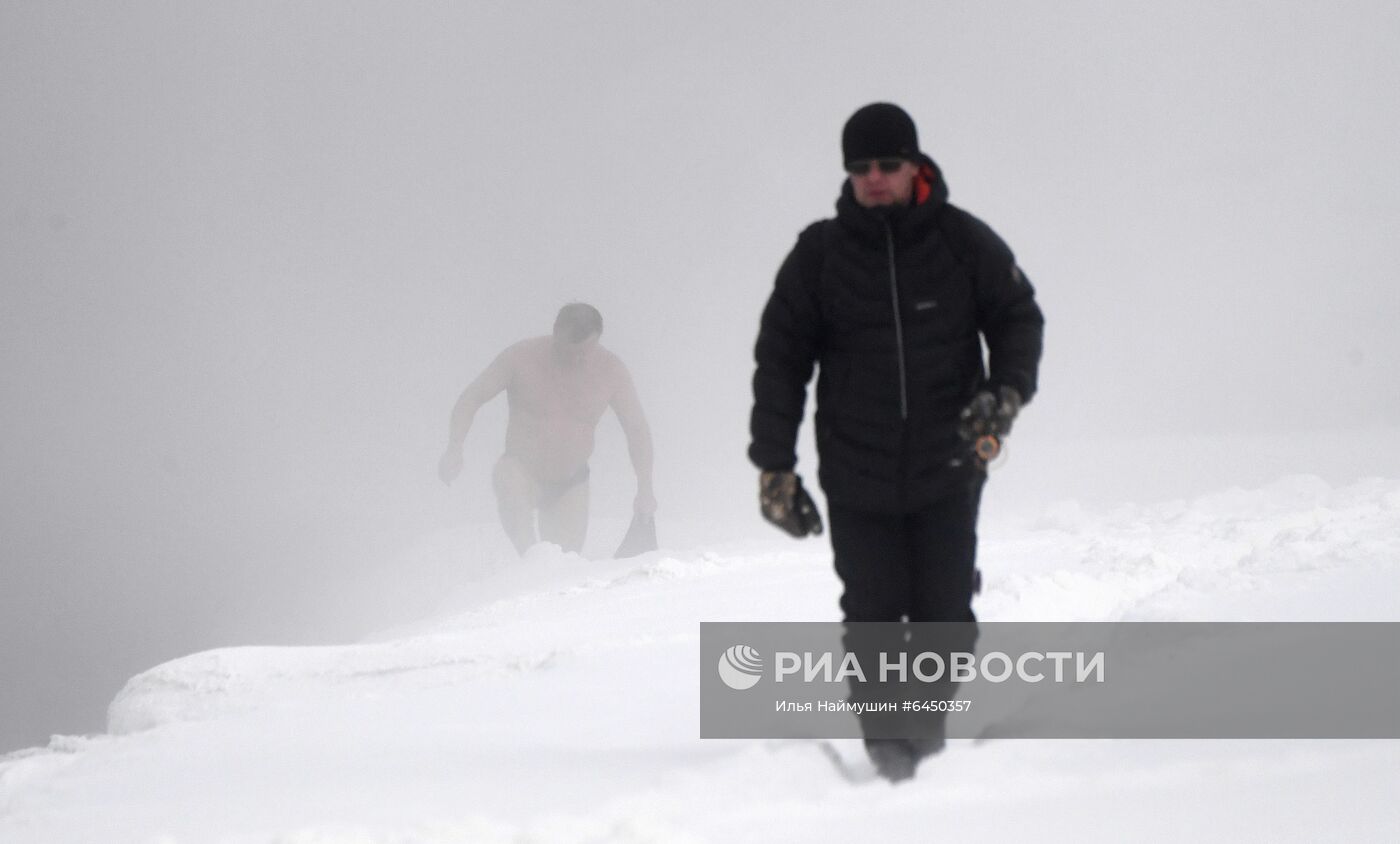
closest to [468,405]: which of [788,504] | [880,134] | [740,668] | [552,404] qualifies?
[552,404]

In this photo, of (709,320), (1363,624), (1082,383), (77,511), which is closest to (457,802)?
(1363,624)

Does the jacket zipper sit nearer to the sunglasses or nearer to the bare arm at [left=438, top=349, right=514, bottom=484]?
the sunglasses

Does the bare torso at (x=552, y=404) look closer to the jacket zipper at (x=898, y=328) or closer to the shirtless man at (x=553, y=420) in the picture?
the shirtless man at (x=553, y=420)

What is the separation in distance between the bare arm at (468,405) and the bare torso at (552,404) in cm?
6

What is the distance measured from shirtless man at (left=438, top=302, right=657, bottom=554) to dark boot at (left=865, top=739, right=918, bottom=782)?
5.63 metres

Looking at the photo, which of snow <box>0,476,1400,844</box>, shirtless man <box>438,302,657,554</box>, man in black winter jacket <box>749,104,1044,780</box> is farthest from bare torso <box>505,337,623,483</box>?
man in black winter jacket <box>749,104,1044,780</box>

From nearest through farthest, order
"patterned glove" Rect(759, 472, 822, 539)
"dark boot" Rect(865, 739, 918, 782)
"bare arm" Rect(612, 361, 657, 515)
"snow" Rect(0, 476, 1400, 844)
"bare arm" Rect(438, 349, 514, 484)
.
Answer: "snow" Rect(0, 476, 1400, 844) → "dark boot" Rect(865, 739, 918, 782) → "patterned glove" Rect(759, 472, 822, 539) → "bare arm" Rect(438, 349, 514, 484) → "bare arm" Rect(612, 361, 657, 515)

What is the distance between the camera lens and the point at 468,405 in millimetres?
7746

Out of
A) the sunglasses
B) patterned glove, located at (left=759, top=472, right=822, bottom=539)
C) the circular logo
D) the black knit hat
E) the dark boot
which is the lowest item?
the dark boot

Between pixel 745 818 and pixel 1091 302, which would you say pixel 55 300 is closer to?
pixel 1091 302

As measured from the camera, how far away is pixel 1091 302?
35062mm

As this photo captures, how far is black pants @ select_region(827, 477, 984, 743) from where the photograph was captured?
232cm

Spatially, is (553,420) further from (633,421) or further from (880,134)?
(880,134)

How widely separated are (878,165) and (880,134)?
5cm
